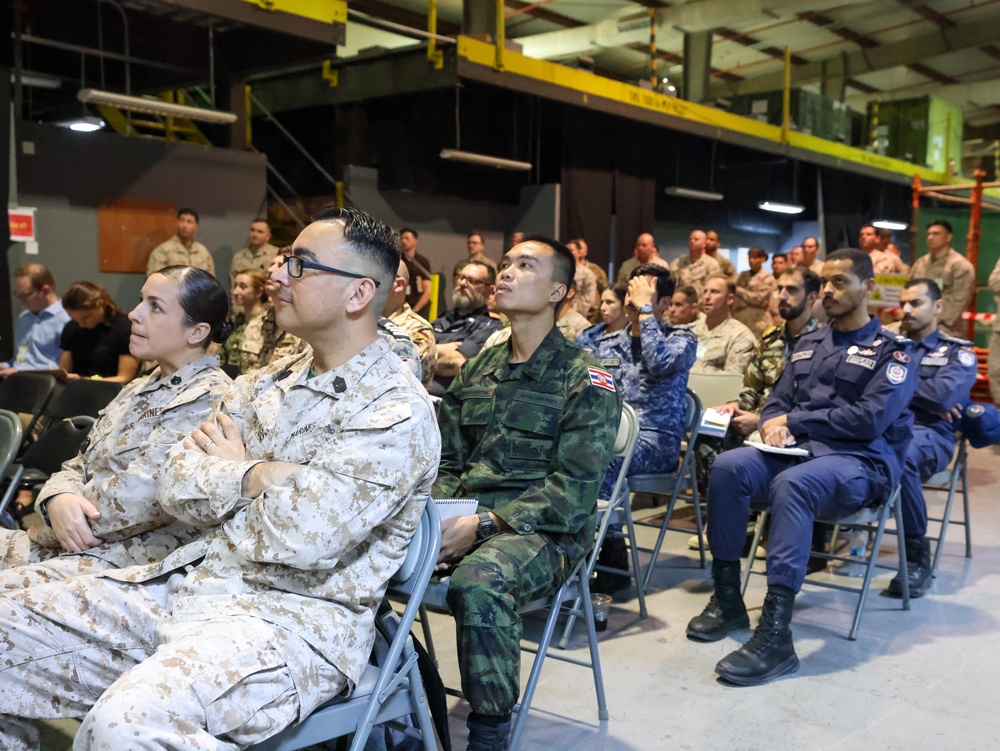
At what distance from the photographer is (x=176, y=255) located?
833cm

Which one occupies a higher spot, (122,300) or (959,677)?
(122,300)

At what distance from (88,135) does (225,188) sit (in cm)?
135

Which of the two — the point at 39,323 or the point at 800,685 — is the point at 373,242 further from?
the point at 39,323

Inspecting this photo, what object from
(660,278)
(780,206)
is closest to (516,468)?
(660,278)

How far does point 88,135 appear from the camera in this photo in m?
8.20

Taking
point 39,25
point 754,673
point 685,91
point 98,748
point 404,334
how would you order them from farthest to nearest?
point 685,91
point 39,25
point 404,334
point 754,673
point 98,748

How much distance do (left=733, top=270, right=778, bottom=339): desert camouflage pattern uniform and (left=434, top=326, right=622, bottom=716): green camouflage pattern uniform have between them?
639cm

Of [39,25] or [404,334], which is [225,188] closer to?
[39,25]

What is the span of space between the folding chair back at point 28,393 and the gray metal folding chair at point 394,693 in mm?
2705

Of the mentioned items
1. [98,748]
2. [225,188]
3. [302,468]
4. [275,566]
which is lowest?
[98,748]

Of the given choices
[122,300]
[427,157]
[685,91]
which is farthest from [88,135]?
[685,91]

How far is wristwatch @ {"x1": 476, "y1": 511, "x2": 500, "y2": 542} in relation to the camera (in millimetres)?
2424

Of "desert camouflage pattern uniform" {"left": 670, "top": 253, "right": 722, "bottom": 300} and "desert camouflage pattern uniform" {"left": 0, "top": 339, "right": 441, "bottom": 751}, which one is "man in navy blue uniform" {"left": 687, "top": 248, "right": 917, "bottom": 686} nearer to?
"desert camouflage pattern uniform" {"left": 0, "top": 339, "right": 441, "bottom": 751}

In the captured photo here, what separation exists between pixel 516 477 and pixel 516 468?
0.10ft
